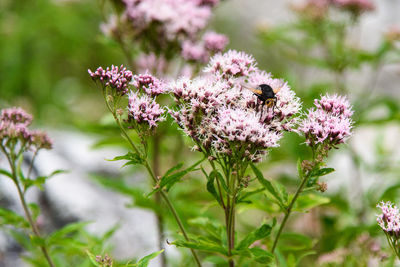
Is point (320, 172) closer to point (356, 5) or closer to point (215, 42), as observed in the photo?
point (215, 42)

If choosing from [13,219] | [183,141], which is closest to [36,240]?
[13,219]

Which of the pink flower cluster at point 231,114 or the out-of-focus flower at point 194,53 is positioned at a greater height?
the out-of-focus flower at point 194,53

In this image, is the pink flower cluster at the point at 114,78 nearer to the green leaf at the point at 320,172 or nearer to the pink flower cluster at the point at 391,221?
the green leaf at the point at 320,172

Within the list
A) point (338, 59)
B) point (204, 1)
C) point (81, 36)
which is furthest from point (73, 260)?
point (81, 36)

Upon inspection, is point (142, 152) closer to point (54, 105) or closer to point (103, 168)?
point (103, 168)

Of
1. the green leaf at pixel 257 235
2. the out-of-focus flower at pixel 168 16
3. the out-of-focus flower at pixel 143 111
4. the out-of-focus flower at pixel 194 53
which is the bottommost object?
the green leaf at pixel 257 235

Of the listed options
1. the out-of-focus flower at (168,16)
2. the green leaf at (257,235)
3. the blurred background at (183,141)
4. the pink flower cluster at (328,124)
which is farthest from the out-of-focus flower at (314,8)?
the green leaf at (257,235)
